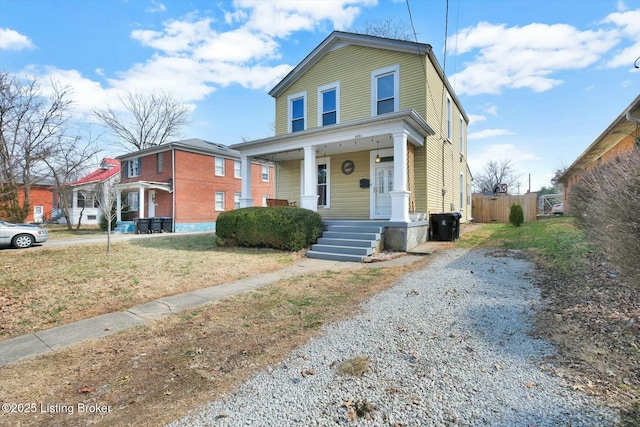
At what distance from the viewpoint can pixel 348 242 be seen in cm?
906

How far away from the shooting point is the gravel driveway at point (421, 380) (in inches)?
77.6

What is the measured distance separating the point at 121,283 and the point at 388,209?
8903mm

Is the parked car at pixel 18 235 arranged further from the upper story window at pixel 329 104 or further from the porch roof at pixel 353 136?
the upper story window at pixel 329 104

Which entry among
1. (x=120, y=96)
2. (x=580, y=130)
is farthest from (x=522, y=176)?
(x=120, y=96)

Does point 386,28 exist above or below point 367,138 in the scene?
above

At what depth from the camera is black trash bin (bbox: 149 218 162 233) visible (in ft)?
63.4

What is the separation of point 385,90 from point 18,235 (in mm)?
15744

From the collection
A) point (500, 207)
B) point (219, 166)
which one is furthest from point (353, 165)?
point (500, 207)

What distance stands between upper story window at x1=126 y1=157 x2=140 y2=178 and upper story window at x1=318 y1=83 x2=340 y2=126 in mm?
17457

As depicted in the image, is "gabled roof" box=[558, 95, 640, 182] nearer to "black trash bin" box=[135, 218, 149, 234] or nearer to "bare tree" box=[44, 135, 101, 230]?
"black trash bin" box=[135, 218, 149, 234]

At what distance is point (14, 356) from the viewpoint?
122 inches

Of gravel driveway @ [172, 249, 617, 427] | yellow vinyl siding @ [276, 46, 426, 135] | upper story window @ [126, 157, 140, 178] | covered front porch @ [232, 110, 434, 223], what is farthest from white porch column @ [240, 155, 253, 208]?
upper story window @ [126, 157, 140, 178]

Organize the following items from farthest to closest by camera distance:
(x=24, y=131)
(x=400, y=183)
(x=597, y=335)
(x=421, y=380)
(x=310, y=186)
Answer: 1. (x=24, y=131)
2. (x=310, y=186)
3. (x=400, y=183)
4. (x=597, y=335)
5. (x=421, y=380)

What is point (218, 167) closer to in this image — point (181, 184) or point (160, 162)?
point (181, 184)
